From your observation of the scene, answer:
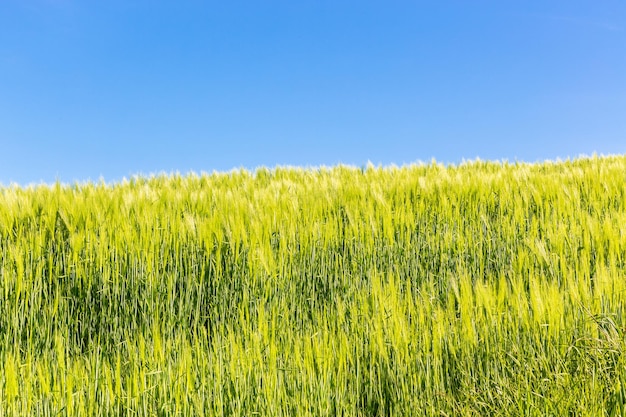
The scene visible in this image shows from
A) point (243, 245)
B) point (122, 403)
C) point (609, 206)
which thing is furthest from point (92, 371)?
point (609, 206)

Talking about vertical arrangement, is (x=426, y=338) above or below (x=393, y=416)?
above

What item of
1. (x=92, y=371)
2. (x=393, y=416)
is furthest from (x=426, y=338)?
(x=92, y=371)

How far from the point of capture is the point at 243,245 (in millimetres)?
2721

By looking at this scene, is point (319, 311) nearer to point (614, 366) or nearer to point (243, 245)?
point (243, 245)

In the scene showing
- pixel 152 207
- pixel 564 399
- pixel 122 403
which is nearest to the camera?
pixel 564 399

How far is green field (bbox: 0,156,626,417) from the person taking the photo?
182 centimetres

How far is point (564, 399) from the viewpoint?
168 cm

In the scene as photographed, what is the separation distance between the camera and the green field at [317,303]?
1818mm

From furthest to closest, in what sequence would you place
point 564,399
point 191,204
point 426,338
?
point 191,204 < point 426,338 < point 564,399

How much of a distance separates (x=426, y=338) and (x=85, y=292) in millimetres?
1790

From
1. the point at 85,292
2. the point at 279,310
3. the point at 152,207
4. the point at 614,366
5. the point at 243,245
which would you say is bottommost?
the point at 614,366

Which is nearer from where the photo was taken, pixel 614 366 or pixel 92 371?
pixel 614 366

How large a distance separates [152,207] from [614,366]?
253 centimetres

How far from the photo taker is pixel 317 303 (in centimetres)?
267
